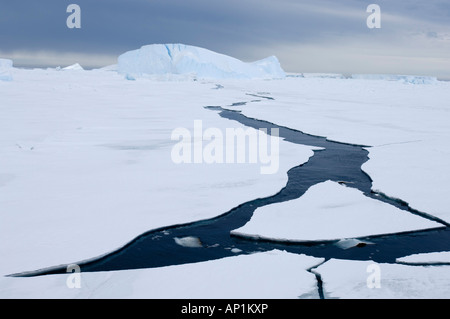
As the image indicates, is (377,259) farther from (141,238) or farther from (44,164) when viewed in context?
(44,164)

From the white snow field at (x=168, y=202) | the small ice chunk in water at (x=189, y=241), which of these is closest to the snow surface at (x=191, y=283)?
the white snow field at (x=168, y=202)

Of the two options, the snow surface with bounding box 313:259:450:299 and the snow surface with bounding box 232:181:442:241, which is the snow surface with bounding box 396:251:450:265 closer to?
the snow surface with bounding box 313:259:450:299

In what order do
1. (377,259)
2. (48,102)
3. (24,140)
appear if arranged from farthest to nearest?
(48,102) → (24,140) → (377,259)

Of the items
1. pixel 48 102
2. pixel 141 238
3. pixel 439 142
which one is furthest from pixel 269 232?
pixel 48 102

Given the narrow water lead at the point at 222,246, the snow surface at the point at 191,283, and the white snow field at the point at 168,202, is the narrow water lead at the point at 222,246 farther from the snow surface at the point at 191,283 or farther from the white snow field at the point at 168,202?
the snow surface at the point at 191,283

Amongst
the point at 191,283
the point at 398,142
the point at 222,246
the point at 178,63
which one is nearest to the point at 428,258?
the point at 222,246

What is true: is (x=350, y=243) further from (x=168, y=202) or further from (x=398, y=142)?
(x=398, y=142)
